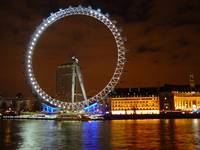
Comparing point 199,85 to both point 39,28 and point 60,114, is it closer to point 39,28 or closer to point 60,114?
point 60,114

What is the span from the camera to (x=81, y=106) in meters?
68.4

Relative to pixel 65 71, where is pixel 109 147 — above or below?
below

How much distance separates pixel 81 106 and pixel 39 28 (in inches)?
702

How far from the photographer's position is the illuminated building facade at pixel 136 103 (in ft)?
413

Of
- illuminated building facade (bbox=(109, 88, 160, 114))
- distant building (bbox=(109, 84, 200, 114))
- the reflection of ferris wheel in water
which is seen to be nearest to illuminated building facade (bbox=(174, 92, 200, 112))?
distant building (bbox=(109, 84, 200, 114))

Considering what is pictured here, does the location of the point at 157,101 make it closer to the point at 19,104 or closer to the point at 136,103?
the point at 136,103

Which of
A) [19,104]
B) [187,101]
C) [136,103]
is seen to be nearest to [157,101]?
[136,103]

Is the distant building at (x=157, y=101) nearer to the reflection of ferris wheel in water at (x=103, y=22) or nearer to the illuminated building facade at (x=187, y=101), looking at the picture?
the illuminated building facade at (x=187, y=101)

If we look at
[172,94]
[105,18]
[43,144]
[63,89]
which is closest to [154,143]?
[43,144]

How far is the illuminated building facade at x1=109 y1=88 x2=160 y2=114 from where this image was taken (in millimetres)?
125925

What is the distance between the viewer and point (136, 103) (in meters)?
126

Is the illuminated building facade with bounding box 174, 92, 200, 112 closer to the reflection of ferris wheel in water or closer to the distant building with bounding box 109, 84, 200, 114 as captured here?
the distant building with bounding box 109, 84, 200, 114

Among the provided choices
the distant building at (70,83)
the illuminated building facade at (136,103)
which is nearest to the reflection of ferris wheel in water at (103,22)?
the distant building at (70,83)

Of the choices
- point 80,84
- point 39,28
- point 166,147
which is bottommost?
point 166,147
